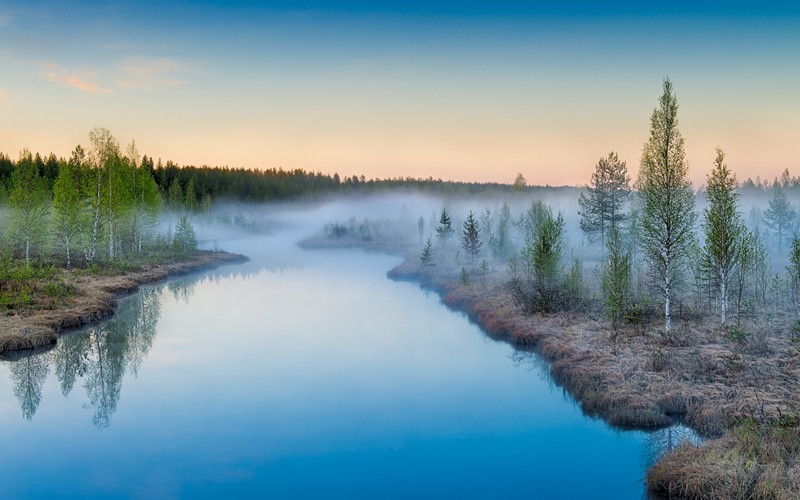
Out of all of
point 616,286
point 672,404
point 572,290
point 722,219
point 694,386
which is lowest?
point 672,404

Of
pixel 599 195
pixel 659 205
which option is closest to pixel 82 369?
pixel 659 205

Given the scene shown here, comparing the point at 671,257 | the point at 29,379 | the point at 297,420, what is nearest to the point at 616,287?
the point at 671,257

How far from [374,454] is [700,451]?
32.6 ft

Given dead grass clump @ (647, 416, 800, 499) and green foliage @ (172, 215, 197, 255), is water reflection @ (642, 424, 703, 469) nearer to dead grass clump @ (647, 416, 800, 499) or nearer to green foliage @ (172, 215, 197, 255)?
dead grass clump @ (647, 416, 800, 499)

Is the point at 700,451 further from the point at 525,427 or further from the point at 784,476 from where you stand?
the point at 525,427

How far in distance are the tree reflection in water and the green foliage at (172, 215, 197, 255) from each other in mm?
41080

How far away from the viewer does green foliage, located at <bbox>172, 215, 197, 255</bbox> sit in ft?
257

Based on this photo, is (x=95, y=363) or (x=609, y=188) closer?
(x=95, y=363)

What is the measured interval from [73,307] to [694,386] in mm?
38909

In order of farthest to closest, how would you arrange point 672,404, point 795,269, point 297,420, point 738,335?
point 795,269, point 738,335, point 297,420, point 672,404

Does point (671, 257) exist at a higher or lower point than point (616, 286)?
higher

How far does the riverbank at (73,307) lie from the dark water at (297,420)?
1702mm

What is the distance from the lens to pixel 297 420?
67.8 ft

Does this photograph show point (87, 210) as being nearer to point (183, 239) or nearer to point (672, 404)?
point (183, 239)
